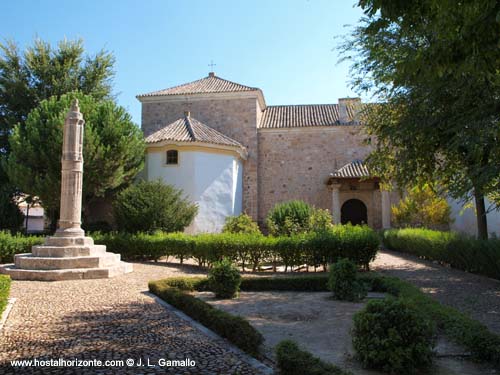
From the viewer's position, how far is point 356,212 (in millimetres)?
23750

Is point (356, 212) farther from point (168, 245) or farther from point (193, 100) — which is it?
point (168, 245)

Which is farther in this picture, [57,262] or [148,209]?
[148,209]

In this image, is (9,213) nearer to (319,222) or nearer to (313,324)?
(319,222)

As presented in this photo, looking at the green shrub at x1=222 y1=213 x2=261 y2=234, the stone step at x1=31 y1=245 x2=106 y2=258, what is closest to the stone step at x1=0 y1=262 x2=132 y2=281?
the stone step at x1=31 y1=245 x2=106 y2=258

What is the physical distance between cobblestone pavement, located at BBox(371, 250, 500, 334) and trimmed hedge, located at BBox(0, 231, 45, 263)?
11066 millimetres

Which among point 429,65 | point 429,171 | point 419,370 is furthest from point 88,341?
point 429,171

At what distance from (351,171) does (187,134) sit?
9211 mm

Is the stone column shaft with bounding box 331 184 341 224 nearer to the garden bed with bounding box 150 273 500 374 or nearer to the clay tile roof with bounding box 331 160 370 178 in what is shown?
the clay tile roof with bounding box 331 160 370 178

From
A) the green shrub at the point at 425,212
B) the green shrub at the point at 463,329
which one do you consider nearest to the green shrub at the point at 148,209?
the green shrub at the point at 463,329

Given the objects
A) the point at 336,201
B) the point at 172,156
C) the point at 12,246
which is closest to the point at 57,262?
the point at 12,246

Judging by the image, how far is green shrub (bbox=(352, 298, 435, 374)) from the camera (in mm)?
3926

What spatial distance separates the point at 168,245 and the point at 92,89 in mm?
12838

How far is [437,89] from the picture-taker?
29.0 feet

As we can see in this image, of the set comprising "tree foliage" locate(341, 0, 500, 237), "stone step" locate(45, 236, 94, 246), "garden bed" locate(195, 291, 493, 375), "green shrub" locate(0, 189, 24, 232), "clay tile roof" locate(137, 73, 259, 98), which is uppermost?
"clay tile roof" locate(137, 73, 259, 98)
